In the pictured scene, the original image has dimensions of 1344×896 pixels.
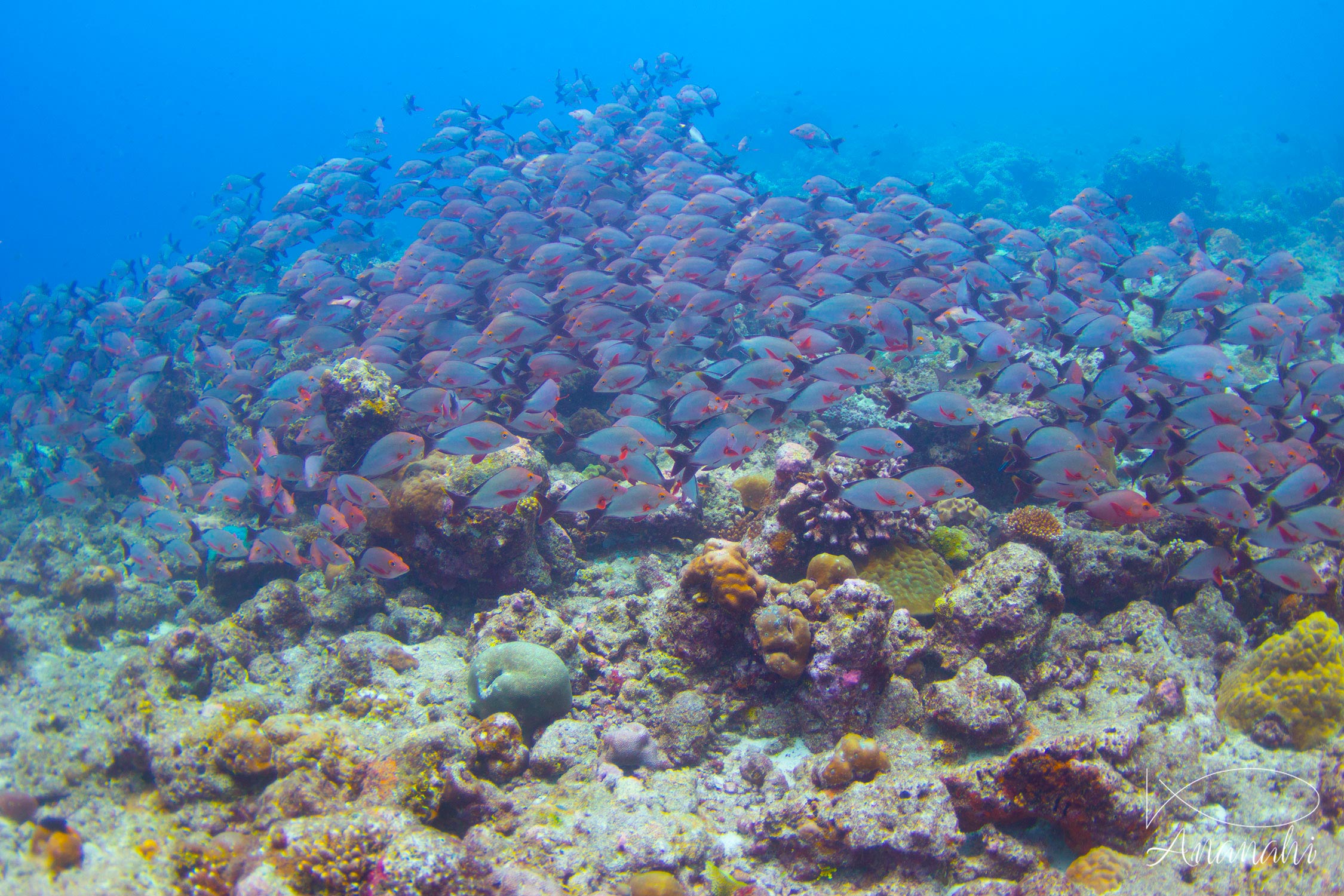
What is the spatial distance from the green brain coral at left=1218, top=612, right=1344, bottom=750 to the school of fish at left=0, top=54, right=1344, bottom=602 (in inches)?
21.7

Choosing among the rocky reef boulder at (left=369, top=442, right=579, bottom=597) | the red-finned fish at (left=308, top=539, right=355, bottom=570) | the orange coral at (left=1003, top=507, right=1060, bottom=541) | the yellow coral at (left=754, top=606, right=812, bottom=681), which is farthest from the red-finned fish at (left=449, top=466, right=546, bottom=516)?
the orange coral at (left=1003, top=507, right=1060, bottom=541)

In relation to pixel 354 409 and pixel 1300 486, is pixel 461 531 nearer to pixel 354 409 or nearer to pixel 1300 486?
pixel 354 409

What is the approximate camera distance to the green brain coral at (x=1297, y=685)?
11.4 ft

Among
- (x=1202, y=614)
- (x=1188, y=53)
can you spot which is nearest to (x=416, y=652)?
(x=1202, y=614)

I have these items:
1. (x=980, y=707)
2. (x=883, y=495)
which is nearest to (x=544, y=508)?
(x=883, y=495)

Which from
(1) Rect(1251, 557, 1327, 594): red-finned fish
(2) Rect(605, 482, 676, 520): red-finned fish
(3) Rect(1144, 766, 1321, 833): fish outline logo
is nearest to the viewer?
(3) Rect(1144, 766, 1321, 833): fish outline logo

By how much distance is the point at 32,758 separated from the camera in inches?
127

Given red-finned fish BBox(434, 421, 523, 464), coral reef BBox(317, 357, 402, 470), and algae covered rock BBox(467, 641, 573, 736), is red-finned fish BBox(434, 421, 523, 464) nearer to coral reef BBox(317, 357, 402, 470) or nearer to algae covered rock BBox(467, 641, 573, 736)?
coral reef BBox(317, 357, 402, 470)

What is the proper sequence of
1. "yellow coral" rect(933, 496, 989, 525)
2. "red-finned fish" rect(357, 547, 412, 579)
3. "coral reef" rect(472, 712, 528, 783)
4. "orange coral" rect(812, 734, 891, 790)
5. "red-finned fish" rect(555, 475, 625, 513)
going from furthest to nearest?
"yellow coral" rect(933, 496, 989, 525)
"red-finned fish" rect(357, 547, 412, 579)
"red-finned fish" rect(555, 475, 625, 513)
"coral reef" rect(472, 712, 528, 783)
"orange coral" rect(812, 734, 891, 790)

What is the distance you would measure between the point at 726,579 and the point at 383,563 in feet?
10.8

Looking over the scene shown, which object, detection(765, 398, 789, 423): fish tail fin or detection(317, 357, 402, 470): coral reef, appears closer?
detection(765, 398, 789, 423): fish tail fin

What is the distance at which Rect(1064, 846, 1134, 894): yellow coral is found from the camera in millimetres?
2688

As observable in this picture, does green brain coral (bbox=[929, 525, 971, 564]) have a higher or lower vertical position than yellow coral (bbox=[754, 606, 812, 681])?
Answer: higher

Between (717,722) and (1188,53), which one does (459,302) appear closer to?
(717,722)
